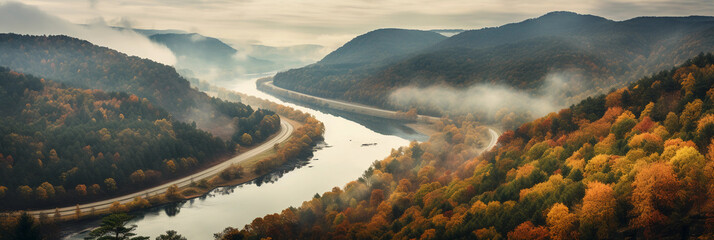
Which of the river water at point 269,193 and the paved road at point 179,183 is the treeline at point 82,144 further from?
the river water at point 269,193

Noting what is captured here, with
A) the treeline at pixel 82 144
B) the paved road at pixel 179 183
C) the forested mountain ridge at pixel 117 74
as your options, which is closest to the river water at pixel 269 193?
the paved road at pixel 179 183

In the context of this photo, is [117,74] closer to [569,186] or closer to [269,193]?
[269,193]

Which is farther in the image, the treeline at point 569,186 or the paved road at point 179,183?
the paved road at point 179,183

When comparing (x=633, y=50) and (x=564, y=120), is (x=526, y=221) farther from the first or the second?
(x=633, y=50)

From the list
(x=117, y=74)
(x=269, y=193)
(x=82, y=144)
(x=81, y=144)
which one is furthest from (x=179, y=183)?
(x=117, y=74)

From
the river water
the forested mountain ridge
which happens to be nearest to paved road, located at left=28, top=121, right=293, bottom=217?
the river water

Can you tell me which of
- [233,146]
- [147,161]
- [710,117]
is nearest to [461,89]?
[233,146]

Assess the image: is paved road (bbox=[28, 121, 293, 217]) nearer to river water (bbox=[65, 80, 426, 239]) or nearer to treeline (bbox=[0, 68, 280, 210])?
treeline (bbox=[0, 68, 280, 210])
